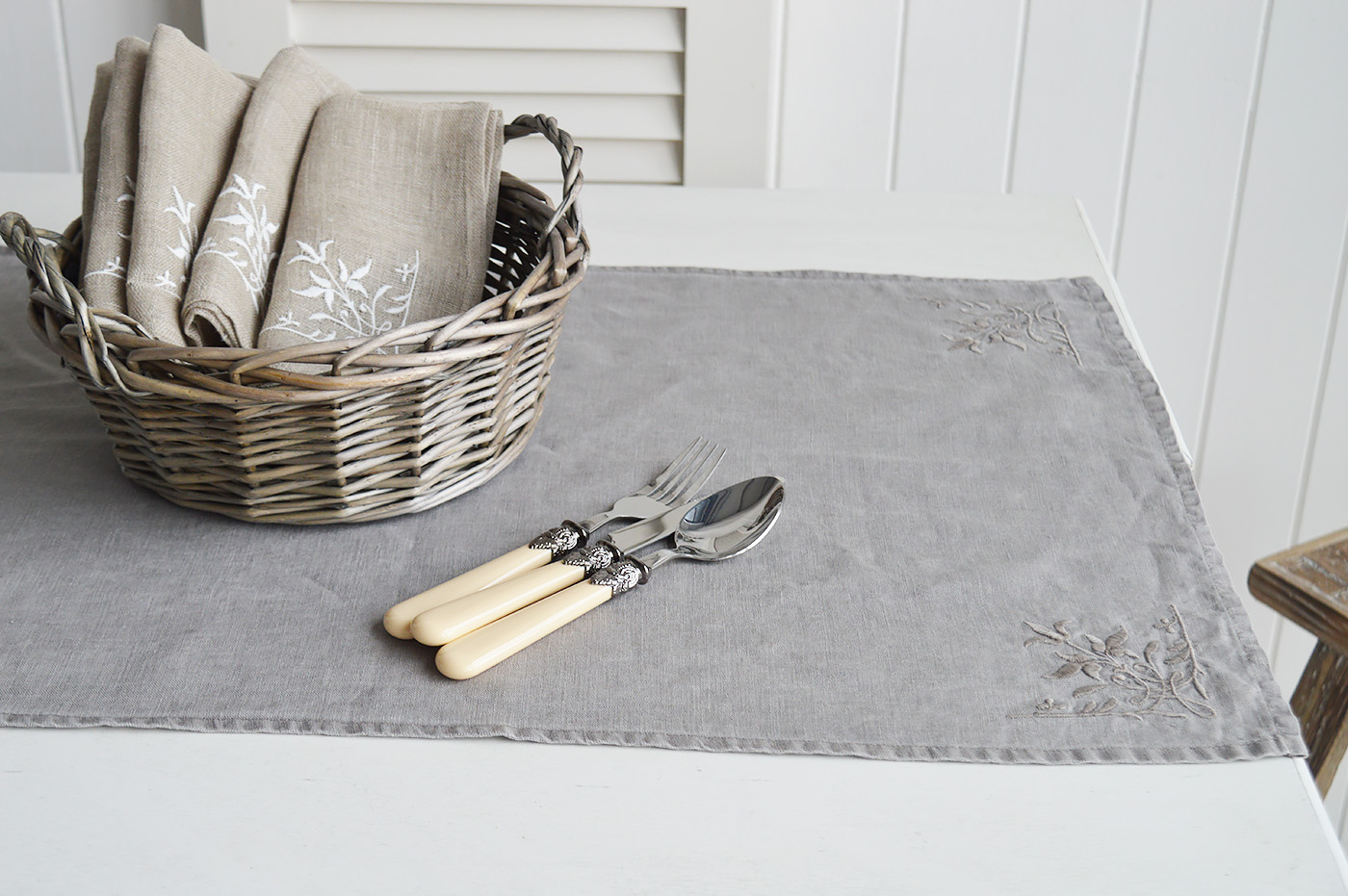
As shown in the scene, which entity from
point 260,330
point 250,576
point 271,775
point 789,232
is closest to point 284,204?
point 260,330

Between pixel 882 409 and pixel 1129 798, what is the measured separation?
0.33 metres

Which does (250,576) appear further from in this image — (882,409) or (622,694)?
(882,409)

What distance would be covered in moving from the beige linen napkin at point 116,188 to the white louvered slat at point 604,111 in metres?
0.60

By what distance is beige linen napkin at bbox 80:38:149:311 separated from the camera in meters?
0.63

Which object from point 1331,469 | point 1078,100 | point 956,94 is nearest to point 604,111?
point 956,94

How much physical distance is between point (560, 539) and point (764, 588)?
0.37 feet

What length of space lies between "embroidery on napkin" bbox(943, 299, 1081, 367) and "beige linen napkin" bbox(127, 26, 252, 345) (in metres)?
0.53

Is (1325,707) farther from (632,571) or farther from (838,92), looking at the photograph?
(838,92)

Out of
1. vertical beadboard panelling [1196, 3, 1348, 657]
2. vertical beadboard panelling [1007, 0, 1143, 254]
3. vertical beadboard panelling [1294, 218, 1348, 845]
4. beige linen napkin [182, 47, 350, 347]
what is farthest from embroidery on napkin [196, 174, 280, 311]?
vertical beadboard panelling [1294, 218, 1348, 845]

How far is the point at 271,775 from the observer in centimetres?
48

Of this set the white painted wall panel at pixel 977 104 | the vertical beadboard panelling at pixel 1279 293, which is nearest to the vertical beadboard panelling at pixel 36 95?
the white painted wall panel at pixel 977 104

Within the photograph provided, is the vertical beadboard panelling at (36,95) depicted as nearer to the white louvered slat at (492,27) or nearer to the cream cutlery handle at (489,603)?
the white louvered slat at (492,27)

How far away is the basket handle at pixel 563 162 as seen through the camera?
0.64 meters

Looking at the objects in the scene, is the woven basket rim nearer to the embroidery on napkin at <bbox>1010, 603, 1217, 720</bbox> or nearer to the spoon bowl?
the spoon bowl
